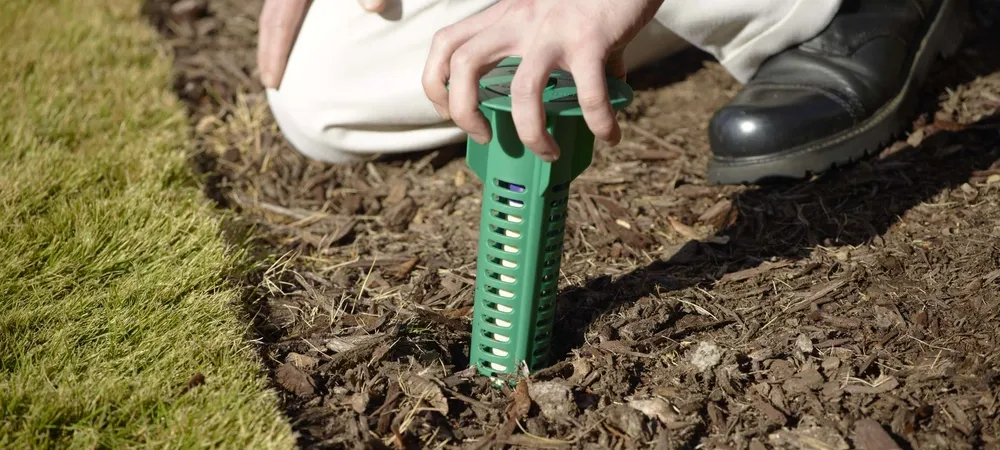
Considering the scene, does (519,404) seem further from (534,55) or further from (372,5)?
(372,5)

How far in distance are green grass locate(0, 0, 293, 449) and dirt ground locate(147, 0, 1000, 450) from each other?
0.14 metres

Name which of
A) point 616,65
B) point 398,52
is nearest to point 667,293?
point 616,65

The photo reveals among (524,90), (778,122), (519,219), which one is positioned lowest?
(778,122)

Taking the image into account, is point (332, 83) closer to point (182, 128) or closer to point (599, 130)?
point (182, 128)

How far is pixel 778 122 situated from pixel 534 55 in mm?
1276

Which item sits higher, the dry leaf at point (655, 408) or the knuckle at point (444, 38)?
the knuckle at point (444, 38)

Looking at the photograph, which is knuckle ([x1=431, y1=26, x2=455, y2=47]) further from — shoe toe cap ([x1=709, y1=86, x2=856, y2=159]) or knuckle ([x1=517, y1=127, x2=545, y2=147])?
shoe toe cap ([x1=709, y1=86, x2=856, y2=159])

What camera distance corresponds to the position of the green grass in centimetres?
187

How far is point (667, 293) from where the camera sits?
229 centimetres

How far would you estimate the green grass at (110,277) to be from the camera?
187 cm

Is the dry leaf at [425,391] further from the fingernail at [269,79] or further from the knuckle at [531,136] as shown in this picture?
the fingernail at [269,79]

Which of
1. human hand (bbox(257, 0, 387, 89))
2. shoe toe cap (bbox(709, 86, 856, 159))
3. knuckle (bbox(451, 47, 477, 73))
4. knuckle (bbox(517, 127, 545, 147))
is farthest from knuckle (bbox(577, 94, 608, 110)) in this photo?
human hand (bbox(257, 0, 387, 89))

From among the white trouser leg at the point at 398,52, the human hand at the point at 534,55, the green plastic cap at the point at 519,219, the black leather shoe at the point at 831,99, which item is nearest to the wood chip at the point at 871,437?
the green plastic cap at the point at 519,219

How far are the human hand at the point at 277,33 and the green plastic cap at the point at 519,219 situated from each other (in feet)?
4.44
